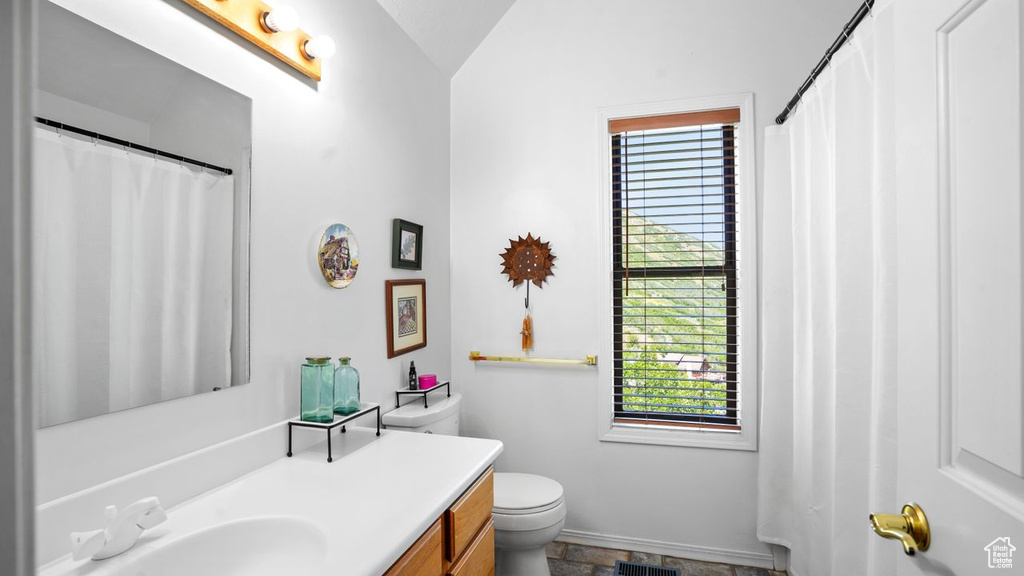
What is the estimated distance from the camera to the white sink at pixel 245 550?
945 mm

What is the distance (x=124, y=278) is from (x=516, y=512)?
1.49 meters

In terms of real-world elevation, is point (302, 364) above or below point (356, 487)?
above

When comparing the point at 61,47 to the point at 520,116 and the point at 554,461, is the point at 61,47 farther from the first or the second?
the point at 554,461

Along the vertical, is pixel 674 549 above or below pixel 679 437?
below

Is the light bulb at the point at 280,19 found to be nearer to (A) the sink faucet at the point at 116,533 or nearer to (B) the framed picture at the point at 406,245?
(B) the framed picture at the point at 406,245

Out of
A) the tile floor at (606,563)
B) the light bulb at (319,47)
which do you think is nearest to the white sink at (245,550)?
the light bulb at (319,47)

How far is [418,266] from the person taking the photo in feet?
7.47

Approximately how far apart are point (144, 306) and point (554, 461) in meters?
1.98

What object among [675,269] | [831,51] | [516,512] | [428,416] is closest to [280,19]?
[428,416]

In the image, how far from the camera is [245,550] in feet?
3.37

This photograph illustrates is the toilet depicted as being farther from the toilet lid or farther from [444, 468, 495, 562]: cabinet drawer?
[444, 468, 495, 562]: cabinet drawer

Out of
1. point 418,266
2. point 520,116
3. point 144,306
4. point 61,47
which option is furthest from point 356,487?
point 520,116

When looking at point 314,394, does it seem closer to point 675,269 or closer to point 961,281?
point 961,281

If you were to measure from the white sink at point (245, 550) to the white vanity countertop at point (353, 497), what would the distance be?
19mm
